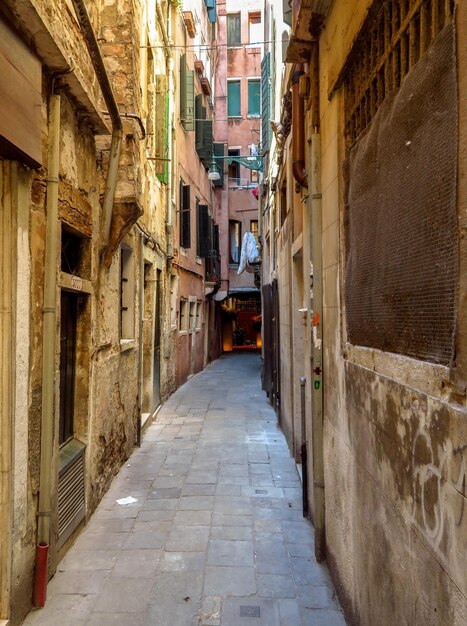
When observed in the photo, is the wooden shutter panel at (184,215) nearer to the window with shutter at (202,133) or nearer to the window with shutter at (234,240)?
the window with shutter at (202,133)

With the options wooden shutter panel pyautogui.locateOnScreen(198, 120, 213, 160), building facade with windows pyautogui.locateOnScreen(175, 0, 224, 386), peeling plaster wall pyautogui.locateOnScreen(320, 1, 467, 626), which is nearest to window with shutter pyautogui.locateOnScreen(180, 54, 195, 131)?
building facade with windows pyautogui.locateOnScreen(175, 0, 224, 386)

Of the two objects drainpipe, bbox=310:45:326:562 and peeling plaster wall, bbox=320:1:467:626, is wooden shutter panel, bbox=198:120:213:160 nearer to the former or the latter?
drainpipe, bbox=310:45:326:562

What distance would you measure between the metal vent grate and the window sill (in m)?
1.98

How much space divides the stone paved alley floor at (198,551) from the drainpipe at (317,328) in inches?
19.8

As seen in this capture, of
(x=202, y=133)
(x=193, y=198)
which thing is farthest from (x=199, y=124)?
(x=193, y=198)

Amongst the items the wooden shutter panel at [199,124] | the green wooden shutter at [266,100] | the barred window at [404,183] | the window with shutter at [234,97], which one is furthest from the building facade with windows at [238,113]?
the barred window at [404,183]

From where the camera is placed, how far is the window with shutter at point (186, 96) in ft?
42.6

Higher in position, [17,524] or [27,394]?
[27,394]

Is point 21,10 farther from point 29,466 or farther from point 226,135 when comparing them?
point 226,135

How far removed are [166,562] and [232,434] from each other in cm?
418

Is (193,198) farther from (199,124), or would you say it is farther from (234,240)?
(234,240)

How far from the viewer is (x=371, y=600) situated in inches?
99.5

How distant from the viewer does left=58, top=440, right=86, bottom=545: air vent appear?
3.90 m

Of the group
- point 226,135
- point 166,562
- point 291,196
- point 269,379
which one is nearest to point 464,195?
point 166,562
